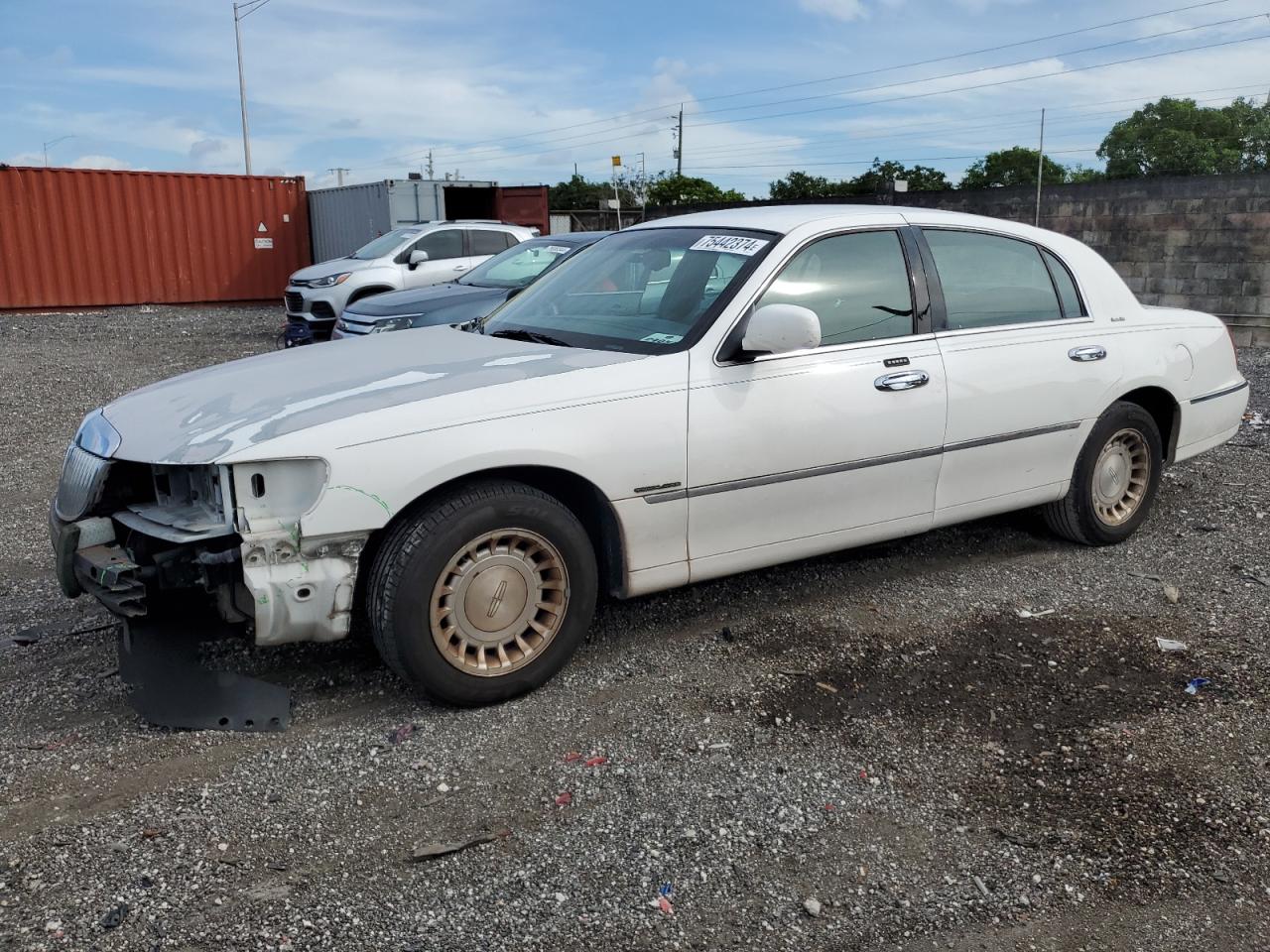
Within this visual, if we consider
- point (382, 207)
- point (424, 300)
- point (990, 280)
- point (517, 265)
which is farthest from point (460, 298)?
point (382, 207)

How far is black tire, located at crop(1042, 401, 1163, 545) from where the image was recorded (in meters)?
5.24

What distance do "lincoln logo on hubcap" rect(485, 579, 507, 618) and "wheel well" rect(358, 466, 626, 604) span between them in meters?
0.37

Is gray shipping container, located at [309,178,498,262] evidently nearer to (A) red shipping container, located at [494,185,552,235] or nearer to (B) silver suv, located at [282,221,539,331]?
(A) red shipping container, located at [494,185,552,235]

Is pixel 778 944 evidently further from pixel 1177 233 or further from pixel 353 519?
pixel 1177 233

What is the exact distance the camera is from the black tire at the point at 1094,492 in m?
5.24

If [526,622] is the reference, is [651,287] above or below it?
above

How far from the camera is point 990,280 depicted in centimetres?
493

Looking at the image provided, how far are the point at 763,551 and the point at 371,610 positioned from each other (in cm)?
156

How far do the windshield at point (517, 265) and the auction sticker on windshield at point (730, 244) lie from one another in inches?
225

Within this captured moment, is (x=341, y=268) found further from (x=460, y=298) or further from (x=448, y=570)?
(x=448, y=570)

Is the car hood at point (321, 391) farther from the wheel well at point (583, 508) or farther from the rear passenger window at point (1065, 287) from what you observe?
the rear passenger window at point (1065, 287)

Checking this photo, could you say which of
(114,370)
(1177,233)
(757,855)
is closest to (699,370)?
(757,855)

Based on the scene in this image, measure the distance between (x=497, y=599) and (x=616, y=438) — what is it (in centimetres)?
70

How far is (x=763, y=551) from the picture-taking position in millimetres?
4270
